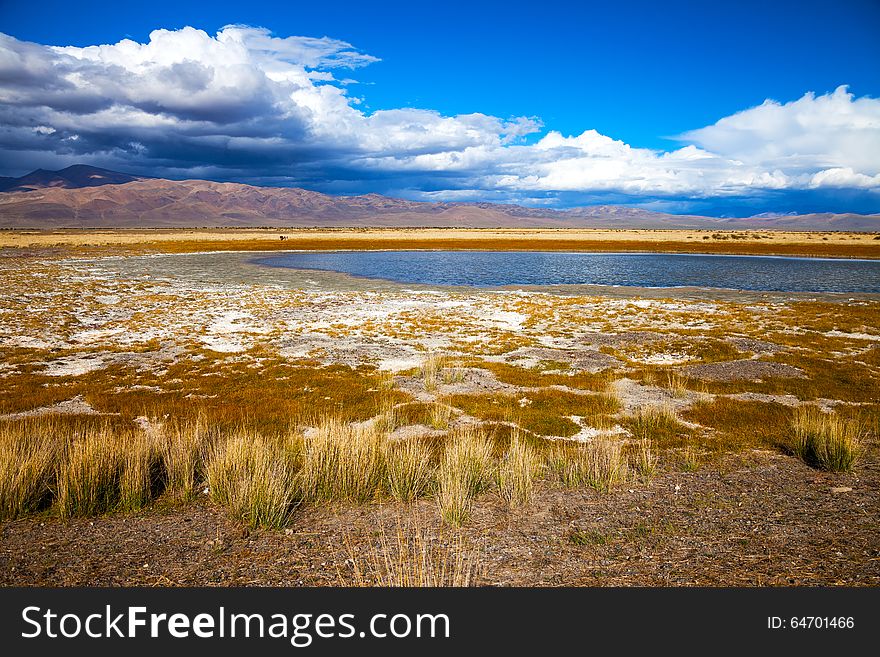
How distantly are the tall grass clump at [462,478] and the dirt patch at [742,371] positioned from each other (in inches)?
416

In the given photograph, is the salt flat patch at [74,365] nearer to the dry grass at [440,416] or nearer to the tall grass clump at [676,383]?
the dry grass at [440,416]

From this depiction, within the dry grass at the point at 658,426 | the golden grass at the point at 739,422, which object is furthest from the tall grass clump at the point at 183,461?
the golden grass at the point at 739,422

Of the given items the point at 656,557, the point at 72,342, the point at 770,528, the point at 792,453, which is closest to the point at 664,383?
the point at 792,453

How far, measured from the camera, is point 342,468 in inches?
359

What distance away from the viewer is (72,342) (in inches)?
826

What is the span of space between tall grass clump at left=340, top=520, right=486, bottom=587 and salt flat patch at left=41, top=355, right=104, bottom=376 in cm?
1442

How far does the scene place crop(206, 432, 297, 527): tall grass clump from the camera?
7.77 m

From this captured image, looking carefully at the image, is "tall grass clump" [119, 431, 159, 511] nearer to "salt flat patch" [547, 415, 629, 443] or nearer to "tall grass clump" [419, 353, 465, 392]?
"tall grass clump" [419, 353, 465, 392]

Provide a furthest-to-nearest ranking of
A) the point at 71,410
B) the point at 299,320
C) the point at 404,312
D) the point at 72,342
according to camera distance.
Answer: the point at 404,312
the point at 299,320
the point at 72,342
the point at 71,410

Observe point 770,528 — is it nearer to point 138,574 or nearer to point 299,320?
point 138,574

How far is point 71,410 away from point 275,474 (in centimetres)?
814

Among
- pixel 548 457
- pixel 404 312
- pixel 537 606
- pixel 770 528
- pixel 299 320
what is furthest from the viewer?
pixel 404 312

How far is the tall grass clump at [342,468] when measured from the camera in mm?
8797

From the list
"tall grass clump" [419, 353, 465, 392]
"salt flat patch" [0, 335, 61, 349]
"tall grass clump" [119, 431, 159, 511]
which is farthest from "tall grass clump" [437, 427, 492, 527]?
"salt flat patch" [0, 335, 61, 349]
